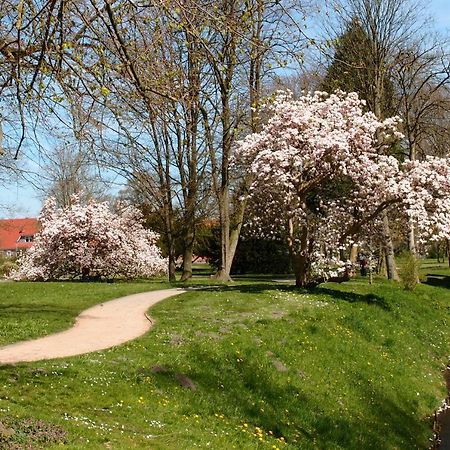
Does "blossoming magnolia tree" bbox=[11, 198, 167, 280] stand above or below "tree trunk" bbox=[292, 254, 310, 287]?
above

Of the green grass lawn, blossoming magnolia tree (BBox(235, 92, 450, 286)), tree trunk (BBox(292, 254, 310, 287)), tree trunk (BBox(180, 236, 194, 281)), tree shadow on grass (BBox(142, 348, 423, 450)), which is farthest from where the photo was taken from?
tree trunk (BBox(180, 236, 194, 281))

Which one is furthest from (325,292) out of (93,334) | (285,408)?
(285,408)

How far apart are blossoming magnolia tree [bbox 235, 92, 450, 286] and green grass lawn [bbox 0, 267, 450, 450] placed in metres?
2.25

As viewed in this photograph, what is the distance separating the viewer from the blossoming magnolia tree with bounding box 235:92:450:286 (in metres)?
18.8

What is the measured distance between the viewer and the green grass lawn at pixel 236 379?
7.99m

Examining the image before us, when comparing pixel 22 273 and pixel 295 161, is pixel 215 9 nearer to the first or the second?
pixel 295 161

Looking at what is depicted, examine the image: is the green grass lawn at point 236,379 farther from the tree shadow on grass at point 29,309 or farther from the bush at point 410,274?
the bush at point 410,274

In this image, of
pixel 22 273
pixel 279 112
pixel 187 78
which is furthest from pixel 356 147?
pixel 22 273

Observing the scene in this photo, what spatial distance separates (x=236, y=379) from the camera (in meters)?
11.0

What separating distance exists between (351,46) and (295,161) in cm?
1100

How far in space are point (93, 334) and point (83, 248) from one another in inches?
614

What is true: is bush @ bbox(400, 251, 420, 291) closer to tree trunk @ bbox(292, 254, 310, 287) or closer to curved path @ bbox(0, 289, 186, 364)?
tree trunk @ bbox(292, 254, 310, 287)

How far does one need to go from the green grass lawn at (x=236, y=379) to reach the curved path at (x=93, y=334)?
1.48 ft

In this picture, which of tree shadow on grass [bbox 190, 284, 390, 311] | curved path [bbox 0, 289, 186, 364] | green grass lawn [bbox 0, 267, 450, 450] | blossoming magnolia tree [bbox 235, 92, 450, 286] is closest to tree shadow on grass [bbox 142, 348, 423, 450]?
green grass lawn [bbox 0, 267, 450, 450]
